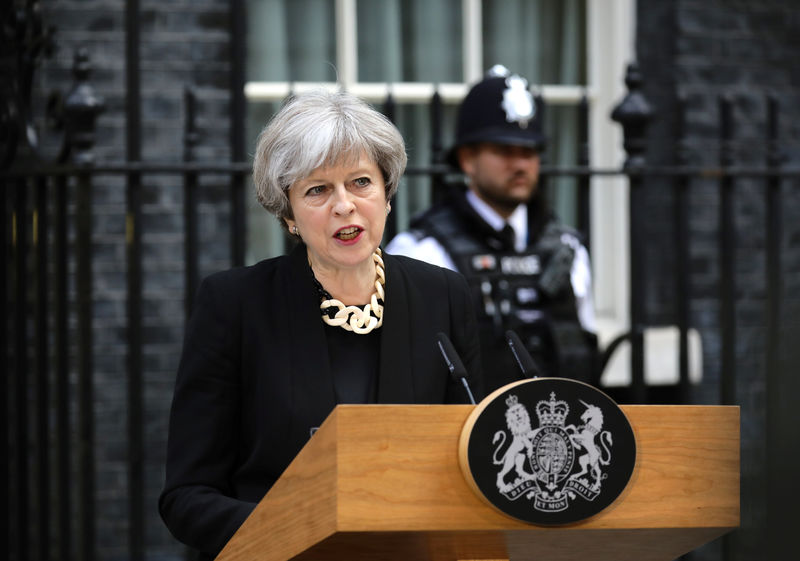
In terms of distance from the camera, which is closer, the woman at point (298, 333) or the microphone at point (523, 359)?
the microphone at point (523, 359)

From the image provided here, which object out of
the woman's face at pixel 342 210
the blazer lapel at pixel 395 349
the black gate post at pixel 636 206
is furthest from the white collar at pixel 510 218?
the woman's face at pixel 342 210

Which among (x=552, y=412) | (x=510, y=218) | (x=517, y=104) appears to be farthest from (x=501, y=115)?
(x=552, y=412)

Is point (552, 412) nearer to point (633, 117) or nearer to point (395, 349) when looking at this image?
point (395, 349)

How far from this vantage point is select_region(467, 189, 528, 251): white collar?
448cm

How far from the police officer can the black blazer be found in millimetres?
1817

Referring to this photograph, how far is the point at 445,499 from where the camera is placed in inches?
68.2

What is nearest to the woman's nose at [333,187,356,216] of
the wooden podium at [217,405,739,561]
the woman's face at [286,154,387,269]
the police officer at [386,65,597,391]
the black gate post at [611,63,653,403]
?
the woman's face at [286,154,387,269]

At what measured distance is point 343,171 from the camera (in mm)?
2365

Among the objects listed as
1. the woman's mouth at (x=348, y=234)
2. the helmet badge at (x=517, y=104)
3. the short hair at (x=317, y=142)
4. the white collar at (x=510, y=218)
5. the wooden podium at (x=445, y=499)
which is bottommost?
the wooden podium at (x=445, y=499)

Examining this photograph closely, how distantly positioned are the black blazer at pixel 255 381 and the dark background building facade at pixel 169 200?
1.43 m

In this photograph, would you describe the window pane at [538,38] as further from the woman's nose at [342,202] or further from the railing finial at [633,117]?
the woman's nose at [342,202]

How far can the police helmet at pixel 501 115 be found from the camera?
4430 mm

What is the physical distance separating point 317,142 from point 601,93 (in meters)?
4.10

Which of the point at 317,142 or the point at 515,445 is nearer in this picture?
the point at 515,445
